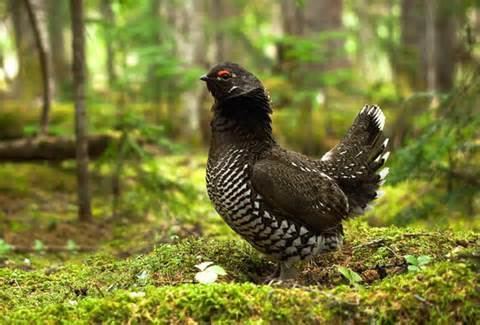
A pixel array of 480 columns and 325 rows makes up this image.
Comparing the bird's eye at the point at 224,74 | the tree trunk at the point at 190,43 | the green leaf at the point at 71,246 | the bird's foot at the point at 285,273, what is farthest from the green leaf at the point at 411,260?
the tree trunk at the point at 190,43

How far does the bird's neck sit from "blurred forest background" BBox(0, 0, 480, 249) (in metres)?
2.35

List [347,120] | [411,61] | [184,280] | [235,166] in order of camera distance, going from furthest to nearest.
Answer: [411,61], [347,120], [235,166], [184,280]

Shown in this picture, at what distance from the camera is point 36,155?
10086mm

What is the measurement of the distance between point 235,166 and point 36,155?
631cm

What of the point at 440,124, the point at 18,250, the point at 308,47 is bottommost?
the point at 18,250

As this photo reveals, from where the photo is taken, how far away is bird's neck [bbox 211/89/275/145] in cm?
485

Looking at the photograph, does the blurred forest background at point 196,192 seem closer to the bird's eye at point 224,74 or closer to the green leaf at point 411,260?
the green leaf at point 411,260

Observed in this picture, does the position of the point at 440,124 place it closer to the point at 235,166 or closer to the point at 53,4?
the point at 235,166

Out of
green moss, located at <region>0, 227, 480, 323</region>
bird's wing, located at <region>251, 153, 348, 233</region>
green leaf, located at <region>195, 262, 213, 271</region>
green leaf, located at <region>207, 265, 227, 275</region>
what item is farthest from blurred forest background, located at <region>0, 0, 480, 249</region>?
green moss, located at <region>0, 227, 480, 323</region>

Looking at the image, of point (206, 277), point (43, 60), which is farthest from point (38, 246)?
point (206, 277)

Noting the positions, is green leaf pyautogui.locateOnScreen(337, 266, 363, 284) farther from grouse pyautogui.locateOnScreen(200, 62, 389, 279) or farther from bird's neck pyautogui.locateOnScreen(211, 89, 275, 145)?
bird's neck pyautogui.locateOnScreen(211, 89, 275, 145)

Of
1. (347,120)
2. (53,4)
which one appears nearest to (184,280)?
(347,120)

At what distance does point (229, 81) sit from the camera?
484cm

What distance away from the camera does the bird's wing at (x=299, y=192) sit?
4562mm
